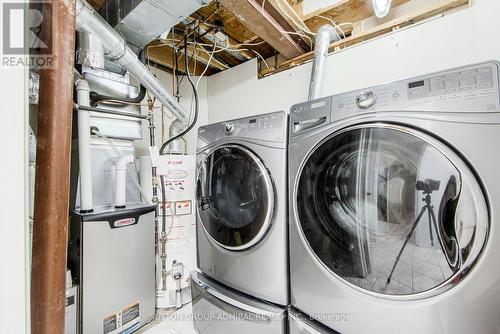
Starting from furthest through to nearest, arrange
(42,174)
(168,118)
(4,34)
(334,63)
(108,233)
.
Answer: (168,118)
(334,63)
(108,233)
(42,174)
(4,34)

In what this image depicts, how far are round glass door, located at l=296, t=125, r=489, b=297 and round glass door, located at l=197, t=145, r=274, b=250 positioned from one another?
0.59 feet

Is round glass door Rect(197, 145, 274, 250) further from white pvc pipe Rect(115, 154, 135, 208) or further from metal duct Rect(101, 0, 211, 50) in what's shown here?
metal duct Rect(101, 0, 211, 50)

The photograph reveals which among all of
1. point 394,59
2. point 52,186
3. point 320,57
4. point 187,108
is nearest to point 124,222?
point 52,186

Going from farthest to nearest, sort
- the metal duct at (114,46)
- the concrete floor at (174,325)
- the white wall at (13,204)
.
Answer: the concrete floor at (174,325) < the metal duct at (114,46) < the white wall at (13,204)

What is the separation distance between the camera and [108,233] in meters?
1.22

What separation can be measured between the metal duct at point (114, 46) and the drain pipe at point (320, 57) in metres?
1.05

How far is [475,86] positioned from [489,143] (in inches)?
6.3

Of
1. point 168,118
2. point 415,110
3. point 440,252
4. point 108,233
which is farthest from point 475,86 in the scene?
point 168,118

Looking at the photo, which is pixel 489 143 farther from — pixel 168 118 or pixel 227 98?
pixel 168 118

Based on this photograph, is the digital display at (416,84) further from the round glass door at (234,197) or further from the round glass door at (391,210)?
the round glass door at (234,197)

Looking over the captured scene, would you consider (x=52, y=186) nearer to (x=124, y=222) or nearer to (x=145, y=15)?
(x=124, y=222)

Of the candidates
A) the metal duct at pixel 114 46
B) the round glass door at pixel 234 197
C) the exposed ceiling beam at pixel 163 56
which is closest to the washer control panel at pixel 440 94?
the round glass door at pixel 234 197

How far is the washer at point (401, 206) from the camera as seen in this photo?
56 centimetres

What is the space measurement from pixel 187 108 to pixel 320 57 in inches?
54.4
